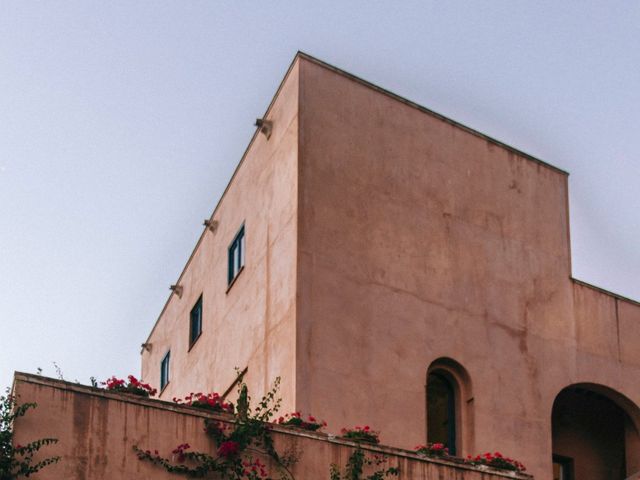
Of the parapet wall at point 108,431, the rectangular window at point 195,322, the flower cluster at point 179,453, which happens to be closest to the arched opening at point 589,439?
the rectangular window at point 195,322

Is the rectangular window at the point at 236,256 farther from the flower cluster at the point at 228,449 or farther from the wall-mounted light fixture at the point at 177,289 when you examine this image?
the flower cluster at the point at 228,449

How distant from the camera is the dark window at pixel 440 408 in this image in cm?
2773

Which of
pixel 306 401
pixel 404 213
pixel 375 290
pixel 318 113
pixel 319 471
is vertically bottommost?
pixel 319 471

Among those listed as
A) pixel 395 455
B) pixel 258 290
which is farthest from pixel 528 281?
pixel 395 455

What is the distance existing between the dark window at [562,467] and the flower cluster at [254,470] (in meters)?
12.6

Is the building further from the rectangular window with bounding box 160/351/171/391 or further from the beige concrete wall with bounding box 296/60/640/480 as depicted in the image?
the rectangular window with bounding box 160/351/171/391

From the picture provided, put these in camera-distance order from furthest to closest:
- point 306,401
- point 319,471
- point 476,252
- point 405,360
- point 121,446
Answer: point 476,252 < point 405,360 < point 306,401 < point 319,471 < point 121,446

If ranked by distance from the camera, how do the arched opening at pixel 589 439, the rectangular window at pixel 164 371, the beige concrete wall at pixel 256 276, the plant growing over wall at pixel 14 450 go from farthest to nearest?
1. the rectangular window at pixel 164 371
2. the arched opening at pixel 589 439
3. the beige concrete wall at pixel 256 276
4. the plant growing over wall at pixel 14 450

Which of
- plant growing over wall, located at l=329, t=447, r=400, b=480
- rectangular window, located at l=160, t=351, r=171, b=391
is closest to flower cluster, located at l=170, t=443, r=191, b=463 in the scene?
plant growing over wall, located at l=329, t=447, r=400, b=480

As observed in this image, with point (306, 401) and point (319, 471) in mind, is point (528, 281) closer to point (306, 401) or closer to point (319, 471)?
point (306, 401)

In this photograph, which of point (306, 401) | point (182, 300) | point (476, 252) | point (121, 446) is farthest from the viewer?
point (182, 300)

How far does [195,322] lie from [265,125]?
23.8 ft

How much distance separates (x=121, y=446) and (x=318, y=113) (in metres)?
10.0

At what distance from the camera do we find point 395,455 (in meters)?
22.0
